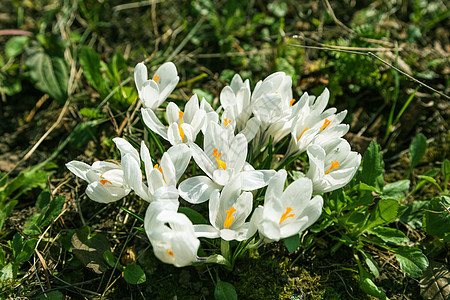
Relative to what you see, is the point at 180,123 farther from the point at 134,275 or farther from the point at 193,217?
the point at 134,275

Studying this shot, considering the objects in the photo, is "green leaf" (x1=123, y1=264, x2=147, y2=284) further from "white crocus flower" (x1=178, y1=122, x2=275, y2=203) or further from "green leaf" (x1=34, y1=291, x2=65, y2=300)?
"white crocus flower" (x1=178, y1=122, x2=275, y2=203)

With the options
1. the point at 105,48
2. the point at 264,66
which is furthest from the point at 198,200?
the point at 105,48

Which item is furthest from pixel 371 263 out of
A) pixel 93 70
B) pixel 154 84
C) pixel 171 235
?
pixel 93 70

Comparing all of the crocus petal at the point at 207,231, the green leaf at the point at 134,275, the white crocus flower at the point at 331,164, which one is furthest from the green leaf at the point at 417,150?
the green leaf at the point at 134,275

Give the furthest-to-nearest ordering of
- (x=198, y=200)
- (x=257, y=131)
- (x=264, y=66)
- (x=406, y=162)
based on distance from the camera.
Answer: (x=264, y=66) → (x=406, y=162) → (x=257, y=131) → (x=198, y=200)

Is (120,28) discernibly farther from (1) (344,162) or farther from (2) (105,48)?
(1) (344,162)
